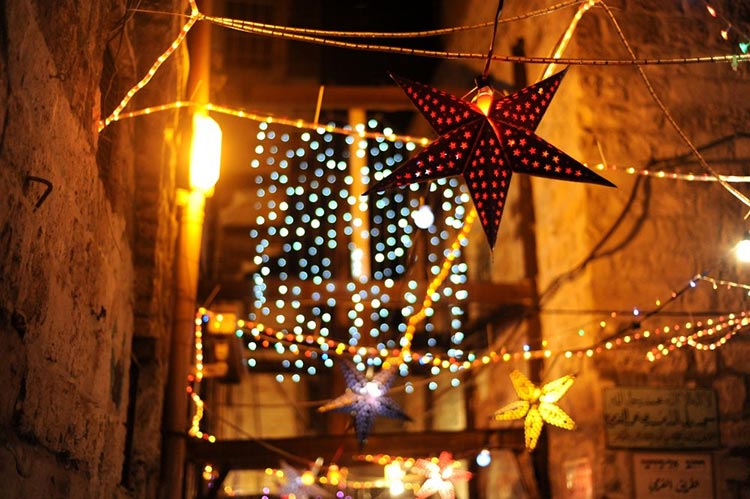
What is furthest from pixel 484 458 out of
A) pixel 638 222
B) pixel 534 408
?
pixel 638 222

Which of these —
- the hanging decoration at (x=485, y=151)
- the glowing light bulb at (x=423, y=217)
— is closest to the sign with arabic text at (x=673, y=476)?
the glowing light bulb at (x=423, y=217)

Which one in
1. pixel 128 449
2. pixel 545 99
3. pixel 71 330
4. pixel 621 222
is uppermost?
pixel 621 222

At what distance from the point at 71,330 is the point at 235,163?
833 centimetres

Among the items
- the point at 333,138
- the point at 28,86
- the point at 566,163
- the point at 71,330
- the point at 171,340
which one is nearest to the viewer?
the point at 28,86

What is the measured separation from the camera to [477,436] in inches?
274

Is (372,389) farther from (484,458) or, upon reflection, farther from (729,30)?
(729,30)

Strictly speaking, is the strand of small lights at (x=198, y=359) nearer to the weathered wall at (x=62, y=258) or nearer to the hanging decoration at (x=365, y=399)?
the hanging decoration at (x=365, y=399)

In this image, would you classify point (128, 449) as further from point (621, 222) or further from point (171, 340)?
point (621, 222)

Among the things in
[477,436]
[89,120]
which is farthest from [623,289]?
[89,120]

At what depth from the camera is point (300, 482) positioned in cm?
765

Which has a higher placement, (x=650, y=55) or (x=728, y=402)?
(x=650, y=55)

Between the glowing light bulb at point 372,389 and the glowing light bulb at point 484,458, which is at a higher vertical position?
the glowing light bulb at point 372,389

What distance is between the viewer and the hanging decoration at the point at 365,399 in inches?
243

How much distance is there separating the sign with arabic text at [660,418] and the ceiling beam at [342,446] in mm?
1025
